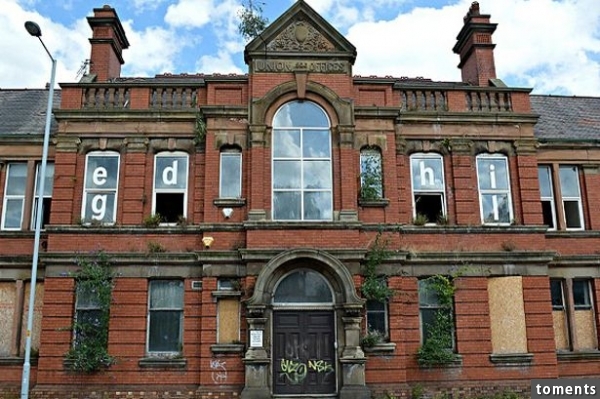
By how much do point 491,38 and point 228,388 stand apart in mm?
13811

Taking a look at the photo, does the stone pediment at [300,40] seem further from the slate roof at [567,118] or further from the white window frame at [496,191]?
the slate roof at [567,118]

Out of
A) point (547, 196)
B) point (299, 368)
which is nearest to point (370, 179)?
point (299, 368)

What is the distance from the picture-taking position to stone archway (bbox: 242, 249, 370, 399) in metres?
14.2

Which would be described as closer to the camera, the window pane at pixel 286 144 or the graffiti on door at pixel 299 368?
the graffiti on door at pixel 299 368

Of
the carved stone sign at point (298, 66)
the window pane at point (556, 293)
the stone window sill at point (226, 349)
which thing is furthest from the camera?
the window pane at point (556, 293)

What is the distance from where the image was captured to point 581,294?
56.6 feet

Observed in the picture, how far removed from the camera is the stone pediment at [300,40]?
53.8 feet

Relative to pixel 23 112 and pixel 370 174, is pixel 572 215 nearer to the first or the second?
pixel 370 174

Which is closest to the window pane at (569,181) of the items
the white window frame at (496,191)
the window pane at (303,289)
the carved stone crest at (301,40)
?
the white window frame at (496,191)

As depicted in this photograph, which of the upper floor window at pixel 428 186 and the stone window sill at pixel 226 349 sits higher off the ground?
the upper floor window at pixel 428 186

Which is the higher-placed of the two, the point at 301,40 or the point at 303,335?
the point at 301,40

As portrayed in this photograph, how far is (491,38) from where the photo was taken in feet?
65.2

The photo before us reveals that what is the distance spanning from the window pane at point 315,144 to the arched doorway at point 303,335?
3098 millimetres

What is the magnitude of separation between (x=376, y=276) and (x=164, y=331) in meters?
5.58
